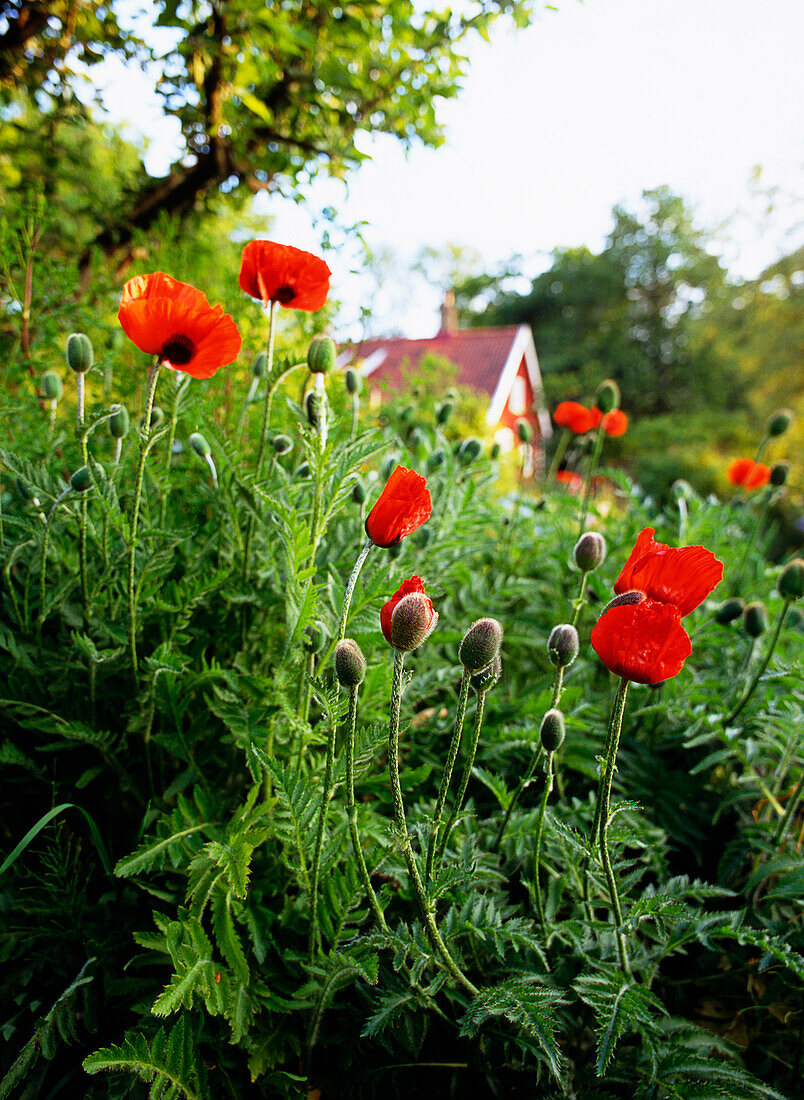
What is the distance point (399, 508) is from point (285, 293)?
64 cm

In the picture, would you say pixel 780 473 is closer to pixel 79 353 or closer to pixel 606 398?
pixel 606 398

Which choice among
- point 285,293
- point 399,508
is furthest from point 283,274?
point 399,508

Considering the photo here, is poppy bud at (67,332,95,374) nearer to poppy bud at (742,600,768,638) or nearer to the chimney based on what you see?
poppy bud at (742,600,768,638)

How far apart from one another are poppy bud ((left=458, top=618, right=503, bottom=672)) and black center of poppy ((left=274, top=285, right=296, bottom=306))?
814mm

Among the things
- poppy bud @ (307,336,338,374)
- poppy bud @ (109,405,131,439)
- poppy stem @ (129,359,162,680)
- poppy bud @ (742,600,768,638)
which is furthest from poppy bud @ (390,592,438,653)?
poppy bud @ (742,600,768,638)

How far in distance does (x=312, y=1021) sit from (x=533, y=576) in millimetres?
1762

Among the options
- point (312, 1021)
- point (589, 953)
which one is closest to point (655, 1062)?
point (589, 953)

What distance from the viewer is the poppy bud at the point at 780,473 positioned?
84.6 inches

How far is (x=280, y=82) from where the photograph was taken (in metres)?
2.68

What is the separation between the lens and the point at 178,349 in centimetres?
107

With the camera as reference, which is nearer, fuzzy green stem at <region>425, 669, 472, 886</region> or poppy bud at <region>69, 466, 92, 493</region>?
fuzzy green stem at <region>425, 669, 472, 886</region>

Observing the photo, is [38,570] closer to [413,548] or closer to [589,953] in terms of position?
[413,548]

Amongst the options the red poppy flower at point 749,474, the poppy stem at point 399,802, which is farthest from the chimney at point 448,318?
the poppy stem at point 399,802

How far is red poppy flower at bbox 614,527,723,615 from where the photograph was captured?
0.87m
